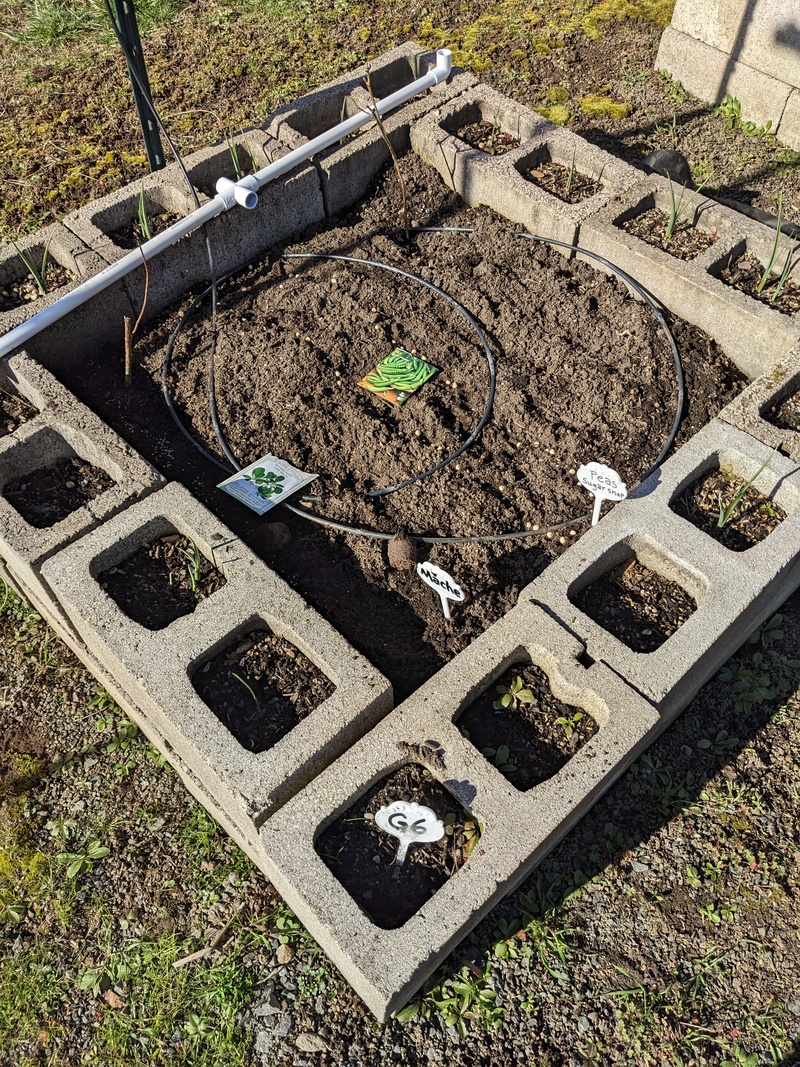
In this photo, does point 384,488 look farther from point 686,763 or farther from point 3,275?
point 3,275

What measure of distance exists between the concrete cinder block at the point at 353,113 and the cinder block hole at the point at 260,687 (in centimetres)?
247

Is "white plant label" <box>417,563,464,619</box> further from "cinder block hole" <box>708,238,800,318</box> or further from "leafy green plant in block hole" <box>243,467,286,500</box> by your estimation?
"cinder block hole" <box>708,238,800,318</box>

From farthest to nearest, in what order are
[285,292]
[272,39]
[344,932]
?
[272,39], [285,292], [344,932]

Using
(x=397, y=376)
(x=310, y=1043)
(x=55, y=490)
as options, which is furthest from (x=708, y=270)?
(x=310, y=1043)

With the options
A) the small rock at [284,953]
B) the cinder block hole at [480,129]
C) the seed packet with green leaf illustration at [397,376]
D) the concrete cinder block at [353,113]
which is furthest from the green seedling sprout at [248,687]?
the cinder block hole at [480,129]

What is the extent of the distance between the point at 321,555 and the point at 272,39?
14.0ft

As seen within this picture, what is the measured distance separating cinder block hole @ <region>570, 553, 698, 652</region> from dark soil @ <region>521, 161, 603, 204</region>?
1984 mm

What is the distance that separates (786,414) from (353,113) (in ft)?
8.79

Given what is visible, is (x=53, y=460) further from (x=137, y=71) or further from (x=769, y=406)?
(x=769, y=406)

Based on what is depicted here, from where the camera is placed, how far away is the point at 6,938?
2428mm

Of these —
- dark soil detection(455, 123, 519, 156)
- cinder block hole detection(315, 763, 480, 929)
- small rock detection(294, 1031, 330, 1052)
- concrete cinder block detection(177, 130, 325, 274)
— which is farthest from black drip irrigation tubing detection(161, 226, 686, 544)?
small rock detection(294, 1031, 330, 1052)

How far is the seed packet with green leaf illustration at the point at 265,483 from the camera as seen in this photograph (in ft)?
10.0

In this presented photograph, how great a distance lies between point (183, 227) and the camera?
3467mm

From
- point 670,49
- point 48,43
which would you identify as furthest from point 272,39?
point 670,49
